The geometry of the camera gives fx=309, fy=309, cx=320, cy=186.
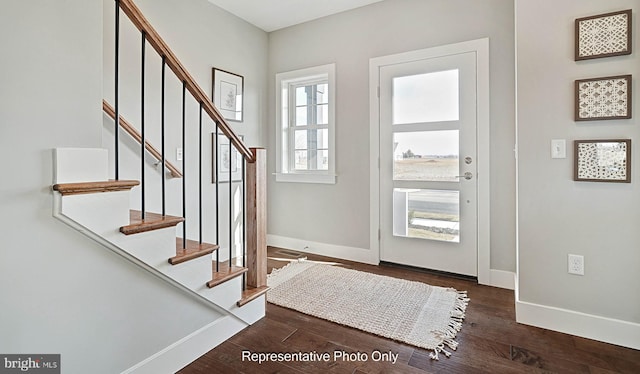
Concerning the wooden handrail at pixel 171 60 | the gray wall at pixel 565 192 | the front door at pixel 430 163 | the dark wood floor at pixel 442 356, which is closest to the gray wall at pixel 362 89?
the front door at pixel 430 163

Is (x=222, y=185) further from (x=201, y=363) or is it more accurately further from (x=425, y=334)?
(x=425, y=334)

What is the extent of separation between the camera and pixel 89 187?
1226 millimetres

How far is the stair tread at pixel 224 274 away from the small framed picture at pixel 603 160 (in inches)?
87.2

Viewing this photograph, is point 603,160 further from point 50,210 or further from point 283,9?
point 283,9

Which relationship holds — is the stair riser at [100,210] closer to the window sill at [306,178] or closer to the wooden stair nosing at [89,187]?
the wooden stair nosing at [89,187]

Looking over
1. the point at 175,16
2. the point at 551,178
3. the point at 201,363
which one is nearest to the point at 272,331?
the point at 201,363

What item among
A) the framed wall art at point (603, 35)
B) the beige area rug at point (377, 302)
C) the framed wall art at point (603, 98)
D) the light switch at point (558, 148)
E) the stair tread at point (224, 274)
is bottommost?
the beige area rug at point (377, 302)

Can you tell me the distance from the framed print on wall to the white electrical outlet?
3226 millimetres

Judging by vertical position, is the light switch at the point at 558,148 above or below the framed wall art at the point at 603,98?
below

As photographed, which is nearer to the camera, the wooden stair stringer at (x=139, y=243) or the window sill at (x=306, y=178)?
the wooden stair stringer at (x=139, y=243)

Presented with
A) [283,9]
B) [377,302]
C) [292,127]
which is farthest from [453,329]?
[283,9]

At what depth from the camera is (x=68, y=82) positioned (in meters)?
1.22

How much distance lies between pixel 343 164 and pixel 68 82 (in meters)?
2.63

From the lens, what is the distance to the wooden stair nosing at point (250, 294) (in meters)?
1.99
